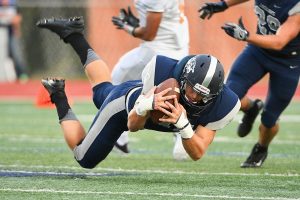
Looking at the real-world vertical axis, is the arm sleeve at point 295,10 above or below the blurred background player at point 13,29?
above

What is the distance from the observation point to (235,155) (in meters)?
7.46

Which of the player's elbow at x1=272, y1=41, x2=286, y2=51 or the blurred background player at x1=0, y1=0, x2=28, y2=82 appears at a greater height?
the player's elbow at x1=272, y1=41, x2=286, y2=51

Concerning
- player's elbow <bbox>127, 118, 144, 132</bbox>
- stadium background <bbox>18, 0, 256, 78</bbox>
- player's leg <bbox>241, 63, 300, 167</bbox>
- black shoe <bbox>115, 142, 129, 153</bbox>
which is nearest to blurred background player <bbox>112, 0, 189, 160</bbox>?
black shoe <bbox>115, 142, 129, 153</bbox>

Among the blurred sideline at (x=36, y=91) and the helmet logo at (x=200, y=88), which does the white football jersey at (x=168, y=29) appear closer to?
the helmet logo at (x=200, y=88)

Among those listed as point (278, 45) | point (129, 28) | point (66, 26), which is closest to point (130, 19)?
point (129, 28)

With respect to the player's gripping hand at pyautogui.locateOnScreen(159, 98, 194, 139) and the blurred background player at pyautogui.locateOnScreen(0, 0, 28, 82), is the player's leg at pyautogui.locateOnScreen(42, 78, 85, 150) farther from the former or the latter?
the blurred background player at pyautogui.locateOnScreen(0, 0, 28, 82)

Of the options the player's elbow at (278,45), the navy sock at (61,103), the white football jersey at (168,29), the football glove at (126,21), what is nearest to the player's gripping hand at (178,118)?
the navy sock at (61,103)

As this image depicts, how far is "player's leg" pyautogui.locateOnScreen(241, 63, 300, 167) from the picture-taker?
6.64 metres

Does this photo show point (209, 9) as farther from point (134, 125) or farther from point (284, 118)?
point (284, 118)

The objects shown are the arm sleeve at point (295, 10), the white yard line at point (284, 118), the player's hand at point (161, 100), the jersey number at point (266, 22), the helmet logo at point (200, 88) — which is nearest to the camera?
the player's hand at point (161, 100)

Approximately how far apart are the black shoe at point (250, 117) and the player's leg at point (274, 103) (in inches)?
14.1

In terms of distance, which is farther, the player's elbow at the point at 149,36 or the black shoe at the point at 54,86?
the player's elbow at the point at 149,36

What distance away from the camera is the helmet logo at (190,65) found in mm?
5111

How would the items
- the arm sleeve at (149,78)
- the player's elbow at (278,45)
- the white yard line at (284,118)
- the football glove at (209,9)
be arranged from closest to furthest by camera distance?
the arm sleeve at (149,78)
the player's elbow at (278,45)
the football glove at (209,9)
the white yard line at (284,118)
